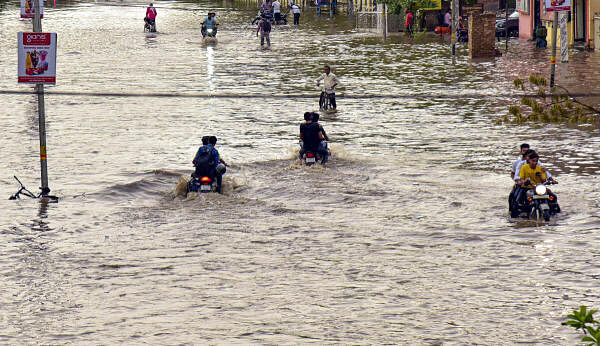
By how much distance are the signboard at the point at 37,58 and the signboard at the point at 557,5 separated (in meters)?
16.1

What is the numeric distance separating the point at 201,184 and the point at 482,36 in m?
26.8

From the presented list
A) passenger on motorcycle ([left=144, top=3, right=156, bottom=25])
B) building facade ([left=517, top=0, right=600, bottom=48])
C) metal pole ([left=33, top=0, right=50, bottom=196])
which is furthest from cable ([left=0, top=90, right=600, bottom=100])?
passenger on motorcycle ([left=144, top=3, right=156, bottom=25])

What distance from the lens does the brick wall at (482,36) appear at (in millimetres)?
41344

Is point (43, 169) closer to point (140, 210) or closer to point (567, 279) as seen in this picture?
point (140, 210)

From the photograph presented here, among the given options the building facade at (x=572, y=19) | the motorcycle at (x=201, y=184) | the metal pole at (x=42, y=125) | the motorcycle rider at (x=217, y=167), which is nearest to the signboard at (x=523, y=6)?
the building facade at (x=572, y=19)

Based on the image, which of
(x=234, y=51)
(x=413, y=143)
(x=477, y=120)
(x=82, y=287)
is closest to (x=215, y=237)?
(x=82, y=287)

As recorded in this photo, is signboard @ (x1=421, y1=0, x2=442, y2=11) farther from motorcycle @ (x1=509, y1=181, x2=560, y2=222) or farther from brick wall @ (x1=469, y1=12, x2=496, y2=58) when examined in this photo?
motorcycle @ (x1=509, y1=181, x2=560, y2=222)

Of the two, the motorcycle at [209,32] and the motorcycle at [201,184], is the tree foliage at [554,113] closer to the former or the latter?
the motorcycle at [201,184]

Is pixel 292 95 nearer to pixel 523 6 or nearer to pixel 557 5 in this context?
pixel 557 5

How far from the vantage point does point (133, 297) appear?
11.8 meters

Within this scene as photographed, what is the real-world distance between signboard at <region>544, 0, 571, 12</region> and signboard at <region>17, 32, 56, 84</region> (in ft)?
52.9

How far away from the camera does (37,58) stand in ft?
53.8

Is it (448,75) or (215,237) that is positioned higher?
(448,75)

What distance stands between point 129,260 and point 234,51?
34.5m
